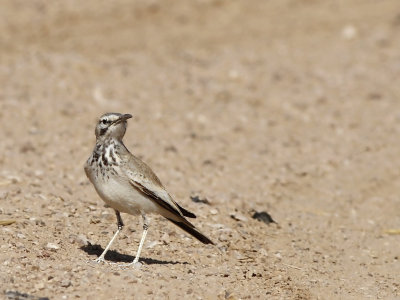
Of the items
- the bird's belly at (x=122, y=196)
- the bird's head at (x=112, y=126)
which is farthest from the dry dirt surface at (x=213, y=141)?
the bird's head at (x=112, y=126)

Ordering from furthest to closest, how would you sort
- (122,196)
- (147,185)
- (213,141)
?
(213,141), (147,185), (122,196)

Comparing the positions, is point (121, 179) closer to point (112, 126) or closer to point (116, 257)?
point (112, 126)

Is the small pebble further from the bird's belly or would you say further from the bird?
the bird's belly

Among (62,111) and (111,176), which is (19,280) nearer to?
(111,176)

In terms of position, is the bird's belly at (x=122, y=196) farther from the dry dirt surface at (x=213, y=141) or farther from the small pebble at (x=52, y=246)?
the small pebble at (x=52, y=246)

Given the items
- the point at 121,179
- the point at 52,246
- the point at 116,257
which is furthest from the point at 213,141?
the point at 121,179

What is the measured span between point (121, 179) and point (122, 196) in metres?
0.16

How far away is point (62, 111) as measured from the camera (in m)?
14.8

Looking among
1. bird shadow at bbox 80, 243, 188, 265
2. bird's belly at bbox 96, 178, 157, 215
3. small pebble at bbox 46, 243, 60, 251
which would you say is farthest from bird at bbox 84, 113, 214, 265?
small pebble at bbox 46, 243, 60, 251

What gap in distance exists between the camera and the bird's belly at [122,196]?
7.91 metres

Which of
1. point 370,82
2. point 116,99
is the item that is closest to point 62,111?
point 116,99

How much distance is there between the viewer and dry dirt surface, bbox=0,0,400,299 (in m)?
8.49

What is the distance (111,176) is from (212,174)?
188 inches

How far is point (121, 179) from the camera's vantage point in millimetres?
7957
